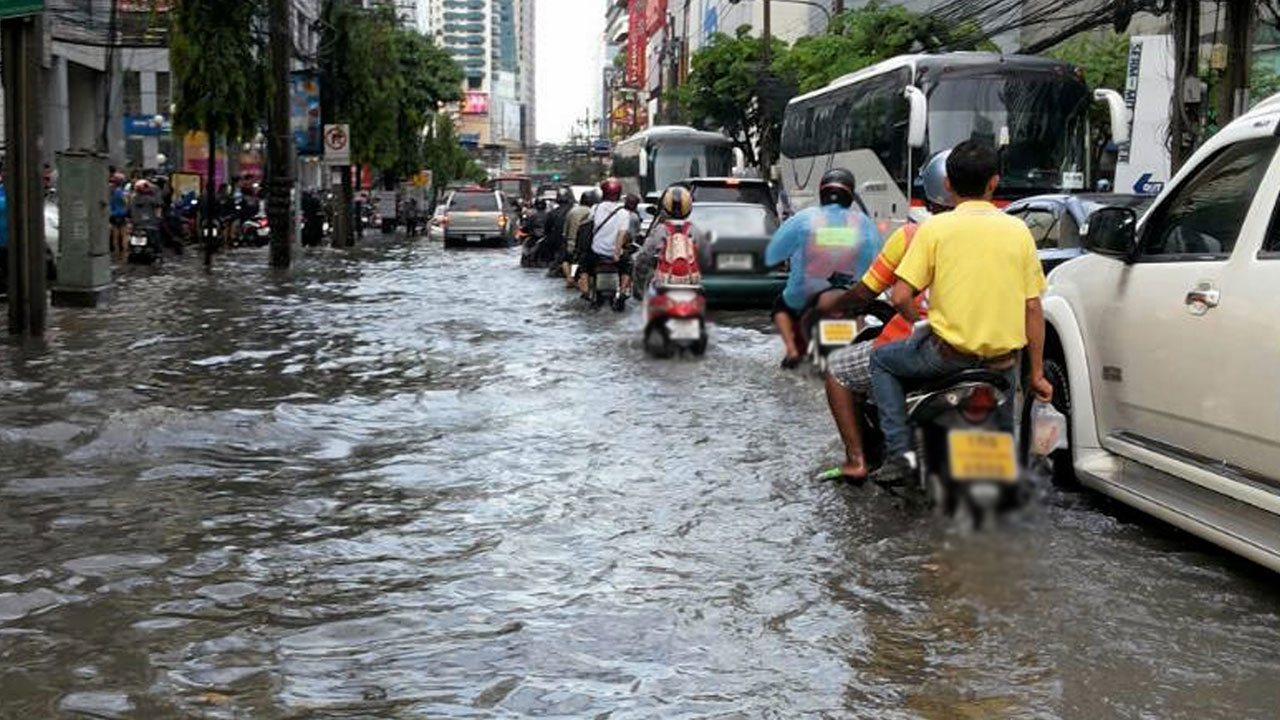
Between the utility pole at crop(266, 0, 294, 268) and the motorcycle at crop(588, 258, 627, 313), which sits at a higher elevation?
the utility pole at crop(266, 0, 294, 268)

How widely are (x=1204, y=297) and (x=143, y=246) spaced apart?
2316 cm

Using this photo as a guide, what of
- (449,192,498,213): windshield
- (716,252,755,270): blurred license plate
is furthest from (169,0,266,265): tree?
(716,252,755,270): blurred license plate

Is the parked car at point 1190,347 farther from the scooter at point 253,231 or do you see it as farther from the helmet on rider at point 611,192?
the scooter at point 253,231

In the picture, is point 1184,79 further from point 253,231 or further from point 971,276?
point 253,231

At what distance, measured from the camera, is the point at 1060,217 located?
11.5 m

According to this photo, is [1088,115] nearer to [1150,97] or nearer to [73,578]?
[1150,97]

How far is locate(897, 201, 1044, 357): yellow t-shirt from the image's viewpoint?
3410 mm

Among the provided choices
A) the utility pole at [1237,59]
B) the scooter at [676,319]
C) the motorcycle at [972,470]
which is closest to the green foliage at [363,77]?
the utility pole at [1237,59]

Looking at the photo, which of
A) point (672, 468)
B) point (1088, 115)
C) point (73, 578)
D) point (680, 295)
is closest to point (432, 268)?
point (1088, 115)

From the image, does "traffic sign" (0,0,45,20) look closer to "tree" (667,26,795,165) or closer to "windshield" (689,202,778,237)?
"windshield" (689,202,778,237)

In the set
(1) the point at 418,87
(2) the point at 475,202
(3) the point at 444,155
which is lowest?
(2) the point at 475,202

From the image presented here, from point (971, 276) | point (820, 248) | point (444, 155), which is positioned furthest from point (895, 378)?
point (444, 155)

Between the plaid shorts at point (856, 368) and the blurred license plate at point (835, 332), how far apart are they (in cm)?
90

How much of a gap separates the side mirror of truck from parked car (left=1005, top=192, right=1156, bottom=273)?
477cm
